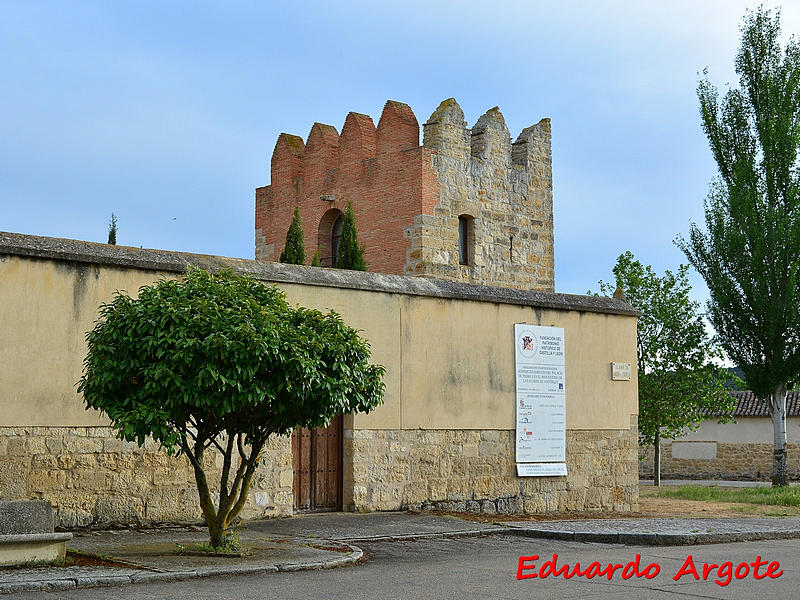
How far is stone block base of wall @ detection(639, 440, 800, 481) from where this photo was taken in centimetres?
4069

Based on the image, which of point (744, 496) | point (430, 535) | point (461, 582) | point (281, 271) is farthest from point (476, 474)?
point (744, 496)

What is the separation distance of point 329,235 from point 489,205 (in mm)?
4425

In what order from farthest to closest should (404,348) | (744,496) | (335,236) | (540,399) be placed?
(335,236), (744,496), (540,399), (404,348)

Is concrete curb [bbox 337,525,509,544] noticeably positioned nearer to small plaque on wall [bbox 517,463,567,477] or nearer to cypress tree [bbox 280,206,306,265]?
small plaque on wall [bbox 517,463,567,477]

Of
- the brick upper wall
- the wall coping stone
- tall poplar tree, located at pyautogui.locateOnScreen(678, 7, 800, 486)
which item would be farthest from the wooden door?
tall poplar tree, located at pyautogui.locateOnScreen(678, 7, 800, 486)

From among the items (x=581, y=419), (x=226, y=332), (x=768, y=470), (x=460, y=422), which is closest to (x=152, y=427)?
(x=226, y=332)

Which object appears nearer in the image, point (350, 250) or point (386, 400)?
point (386, 400)

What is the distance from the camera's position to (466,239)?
976 inches

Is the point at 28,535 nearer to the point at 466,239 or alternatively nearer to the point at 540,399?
the point at 540,399

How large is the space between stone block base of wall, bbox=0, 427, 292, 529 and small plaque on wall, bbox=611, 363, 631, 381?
7399 millimetres

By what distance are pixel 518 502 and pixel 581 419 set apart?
6.55 feet

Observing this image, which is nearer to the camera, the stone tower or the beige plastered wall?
the beige plastered wall

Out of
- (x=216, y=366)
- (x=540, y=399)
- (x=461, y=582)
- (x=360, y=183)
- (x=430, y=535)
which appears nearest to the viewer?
(x=461, y=582)

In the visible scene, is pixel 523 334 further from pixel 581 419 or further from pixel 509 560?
pixel 509 560
